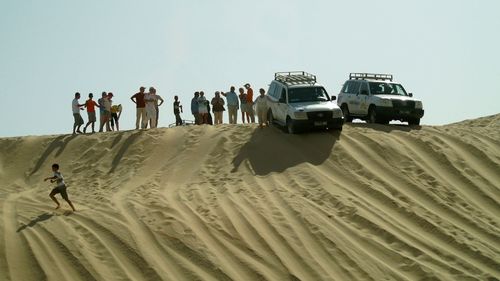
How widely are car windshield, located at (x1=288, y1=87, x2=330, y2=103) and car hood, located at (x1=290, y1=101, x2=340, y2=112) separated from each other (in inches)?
11.8

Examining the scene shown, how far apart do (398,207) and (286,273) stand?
4265 mm

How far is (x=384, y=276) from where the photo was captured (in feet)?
44.5

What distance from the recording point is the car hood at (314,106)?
20.8 meters

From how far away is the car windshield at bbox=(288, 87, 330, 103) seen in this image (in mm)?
21844

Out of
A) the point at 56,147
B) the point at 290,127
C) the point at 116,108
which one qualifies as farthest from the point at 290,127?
the point at 56,147

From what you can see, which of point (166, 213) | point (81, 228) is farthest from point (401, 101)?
point (81, 228)

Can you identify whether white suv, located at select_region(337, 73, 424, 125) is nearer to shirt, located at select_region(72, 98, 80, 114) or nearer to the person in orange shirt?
the person in orange shirt

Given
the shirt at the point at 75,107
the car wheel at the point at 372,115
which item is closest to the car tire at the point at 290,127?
the car wheel at the point at 372,115

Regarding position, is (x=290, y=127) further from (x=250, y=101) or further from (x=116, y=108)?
(x=116, y=108)

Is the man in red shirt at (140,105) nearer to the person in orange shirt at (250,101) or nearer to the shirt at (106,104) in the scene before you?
the shirt at (106,104)

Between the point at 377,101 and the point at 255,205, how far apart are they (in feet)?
27.7

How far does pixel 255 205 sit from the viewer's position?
1608 centimetres

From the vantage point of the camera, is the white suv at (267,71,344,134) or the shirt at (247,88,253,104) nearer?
the white suv at (267,71,344,134)

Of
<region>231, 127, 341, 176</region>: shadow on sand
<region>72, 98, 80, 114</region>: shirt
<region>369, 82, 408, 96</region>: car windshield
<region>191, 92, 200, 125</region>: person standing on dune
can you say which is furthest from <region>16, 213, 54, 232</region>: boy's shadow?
<region>369, 82, 408, 96</region>: car windshield
